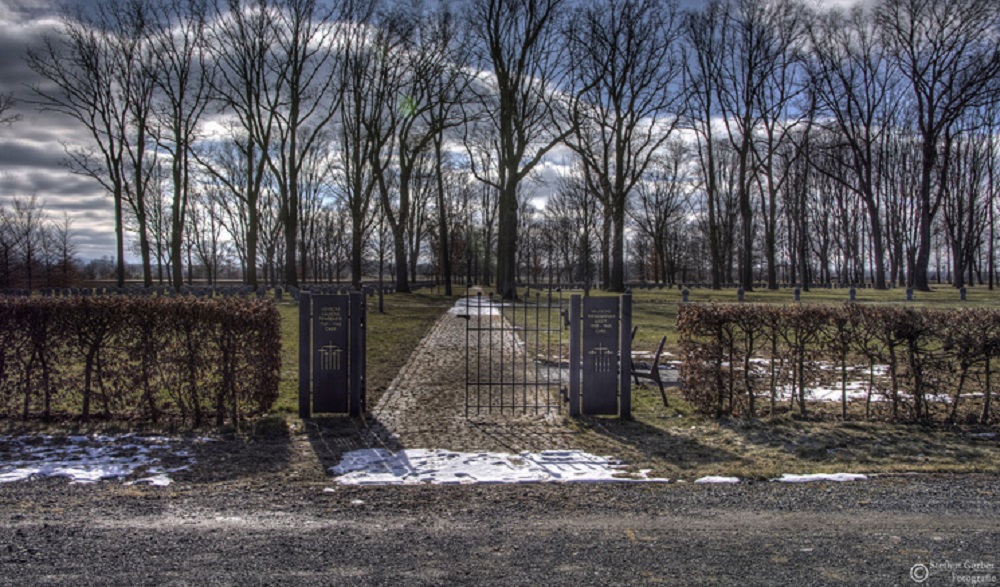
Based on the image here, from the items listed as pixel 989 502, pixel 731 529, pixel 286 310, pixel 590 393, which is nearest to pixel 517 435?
pixel 590 393

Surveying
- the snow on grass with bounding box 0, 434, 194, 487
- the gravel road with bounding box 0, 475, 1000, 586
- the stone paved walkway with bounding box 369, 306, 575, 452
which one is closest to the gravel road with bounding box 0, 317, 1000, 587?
the gravel road with bounding box 0, 475, 1000, 586

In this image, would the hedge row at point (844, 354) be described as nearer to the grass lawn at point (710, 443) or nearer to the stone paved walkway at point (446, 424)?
the grass lawn at point (710, 443)

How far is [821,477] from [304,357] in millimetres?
5300

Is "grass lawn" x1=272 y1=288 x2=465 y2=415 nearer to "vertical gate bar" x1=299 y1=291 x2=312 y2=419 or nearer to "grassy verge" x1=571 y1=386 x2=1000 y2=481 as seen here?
"vertical gate bar" x1=299 y1=291 x2=312 y2=419

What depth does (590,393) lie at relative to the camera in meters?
7.26

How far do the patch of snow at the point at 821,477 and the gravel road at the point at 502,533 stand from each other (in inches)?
4.0

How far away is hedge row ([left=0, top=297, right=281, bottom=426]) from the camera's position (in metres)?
6.60

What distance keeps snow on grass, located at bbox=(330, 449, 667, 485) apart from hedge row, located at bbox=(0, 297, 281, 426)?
189 centimetres

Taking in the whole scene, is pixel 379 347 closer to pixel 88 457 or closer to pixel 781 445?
pixel 88 457

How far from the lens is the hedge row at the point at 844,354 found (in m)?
6.78

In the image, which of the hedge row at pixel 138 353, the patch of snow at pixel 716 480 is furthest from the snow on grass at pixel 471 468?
the hedge row at pixel 138 353

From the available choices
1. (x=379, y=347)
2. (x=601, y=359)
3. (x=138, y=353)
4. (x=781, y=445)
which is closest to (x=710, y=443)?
(x=781, y=445)

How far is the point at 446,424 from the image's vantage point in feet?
22.6

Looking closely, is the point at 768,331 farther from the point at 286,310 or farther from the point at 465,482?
the point at 286,310
